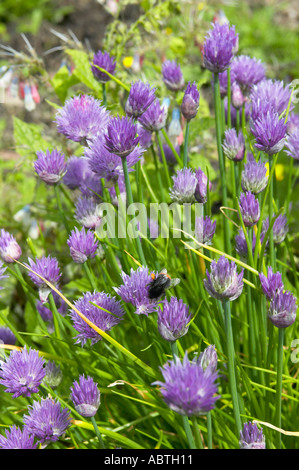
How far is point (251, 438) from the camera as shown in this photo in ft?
2.63

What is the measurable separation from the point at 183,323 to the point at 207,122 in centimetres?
98

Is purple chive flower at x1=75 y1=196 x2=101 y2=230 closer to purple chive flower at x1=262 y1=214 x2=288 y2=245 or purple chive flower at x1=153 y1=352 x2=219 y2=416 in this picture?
purple chive flower at x1=262 y1=214 x2=288 y2=245

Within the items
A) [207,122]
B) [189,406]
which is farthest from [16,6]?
[189,406]

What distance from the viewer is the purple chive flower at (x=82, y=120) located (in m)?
1.08

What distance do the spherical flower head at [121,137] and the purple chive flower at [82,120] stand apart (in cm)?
16

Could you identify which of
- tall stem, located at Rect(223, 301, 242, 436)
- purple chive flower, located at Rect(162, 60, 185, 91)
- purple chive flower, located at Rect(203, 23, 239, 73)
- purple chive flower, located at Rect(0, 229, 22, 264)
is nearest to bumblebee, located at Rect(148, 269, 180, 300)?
tall stem, located at Rect(223, 301, 242, 436)

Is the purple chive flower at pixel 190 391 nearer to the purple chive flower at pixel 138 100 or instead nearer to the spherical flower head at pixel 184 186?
the spherical flower head at pixel 184 186

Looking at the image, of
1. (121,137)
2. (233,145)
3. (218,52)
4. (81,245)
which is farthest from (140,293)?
(218,52)

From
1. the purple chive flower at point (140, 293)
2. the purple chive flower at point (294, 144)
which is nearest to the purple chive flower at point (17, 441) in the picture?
the purple chive flower at point (140, 293)

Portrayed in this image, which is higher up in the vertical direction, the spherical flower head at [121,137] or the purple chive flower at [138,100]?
the purple chive flower at [138,100]

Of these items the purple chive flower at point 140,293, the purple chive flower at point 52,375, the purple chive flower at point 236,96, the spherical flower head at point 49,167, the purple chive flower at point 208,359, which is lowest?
the purple chive flower at point 52,375

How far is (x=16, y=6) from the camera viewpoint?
3902 mm

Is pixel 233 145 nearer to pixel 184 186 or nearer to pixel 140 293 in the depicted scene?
pixel 184 186

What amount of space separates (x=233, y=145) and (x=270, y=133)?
0.51 feet
